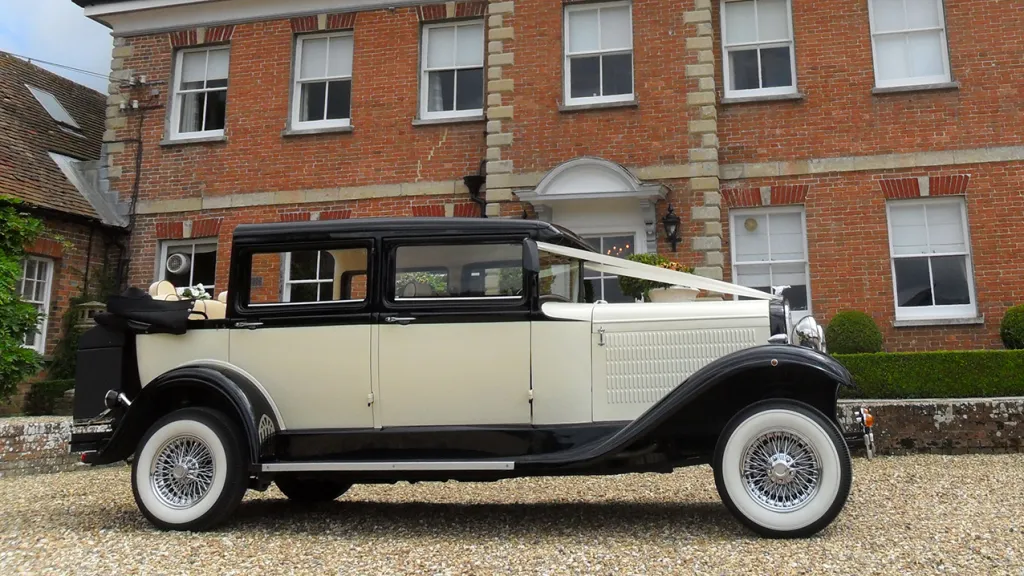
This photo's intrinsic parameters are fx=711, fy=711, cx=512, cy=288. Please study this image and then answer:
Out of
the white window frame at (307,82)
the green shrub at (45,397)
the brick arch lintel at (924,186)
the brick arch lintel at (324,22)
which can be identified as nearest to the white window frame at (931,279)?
the brick arch lintel at (924,186)

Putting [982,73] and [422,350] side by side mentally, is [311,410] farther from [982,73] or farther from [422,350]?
[982,73]

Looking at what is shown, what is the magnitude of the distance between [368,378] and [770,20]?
8971 mm

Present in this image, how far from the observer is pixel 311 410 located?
4.51 metres

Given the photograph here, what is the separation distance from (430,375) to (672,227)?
19.8 ft

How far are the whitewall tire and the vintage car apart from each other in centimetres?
1

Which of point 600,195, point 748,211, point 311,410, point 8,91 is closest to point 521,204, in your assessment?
point 600,195

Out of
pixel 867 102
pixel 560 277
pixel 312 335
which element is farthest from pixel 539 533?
pixel 867 102

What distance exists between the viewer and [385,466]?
4.29 meters

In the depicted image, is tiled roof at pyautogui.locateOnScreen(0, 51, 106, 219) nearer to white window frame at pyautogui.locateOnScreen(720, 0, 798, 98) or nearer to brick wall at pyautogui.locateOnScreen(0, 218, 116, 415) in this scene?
brick wall at pyautogui.locateOnScreen(0, 218, 116, 415)

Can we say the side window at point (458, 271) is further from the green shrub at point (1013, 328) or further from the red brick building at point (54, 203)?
the red brick building at point (54, 203)

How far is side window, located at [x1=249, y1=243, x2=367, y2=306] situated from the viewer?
4531 millimetres

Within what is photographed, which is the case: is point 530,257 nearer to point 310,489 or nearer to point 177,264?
point 310,489

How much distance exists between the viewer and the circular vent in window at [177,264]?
37.9ft

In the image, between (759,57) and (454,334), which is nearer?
(454,334)
